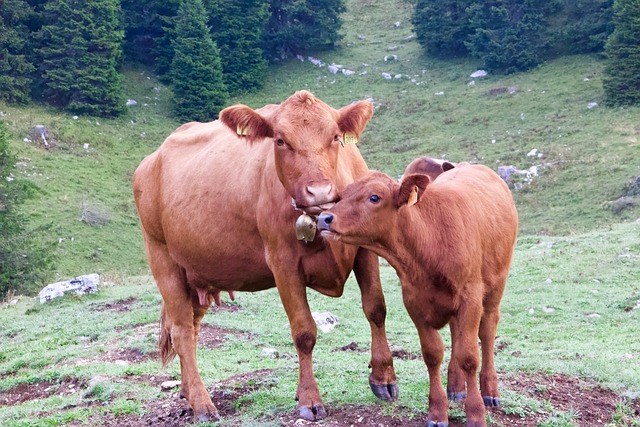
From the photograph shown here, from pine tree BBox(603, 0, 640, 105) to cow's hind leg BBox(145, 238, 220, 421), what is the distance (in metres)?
33.6

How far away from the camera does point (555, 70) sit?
150 feet

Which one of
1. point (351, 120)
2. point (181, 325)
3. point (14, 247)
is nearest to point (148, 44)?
point (14, 247)

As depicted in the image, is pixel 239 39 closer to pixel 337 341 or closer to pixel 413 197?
pixel 337 341

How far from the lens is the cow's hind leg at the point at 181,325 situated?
774 centimetres

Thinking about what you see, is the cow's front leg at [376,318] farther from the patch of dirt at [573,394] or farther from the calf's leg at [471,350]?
the patch of dirt at [573,394]

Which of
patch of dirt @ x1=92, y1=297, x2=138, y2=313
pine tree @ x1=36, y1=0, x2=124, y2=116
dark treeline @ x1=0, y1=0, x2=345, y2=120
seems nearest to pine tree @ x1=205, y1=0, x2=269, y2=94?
dark treeline @ x1=0, y1=0, x2=345, y2=120

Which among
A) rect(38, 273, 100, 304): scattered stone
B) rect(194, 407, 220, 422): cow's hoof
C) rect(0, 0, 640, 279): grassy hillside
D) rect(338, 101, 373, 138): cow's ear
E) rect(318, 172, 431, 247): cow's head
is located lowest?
rect(0, 0, 640, 279): grassy hillside

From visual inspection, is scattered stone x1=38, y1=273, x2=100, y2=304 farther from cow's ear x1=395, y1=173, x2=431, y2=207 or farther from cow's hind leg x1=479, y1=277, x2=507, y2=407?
cow's ear x1=395, y1=173, x2=431, y2=207

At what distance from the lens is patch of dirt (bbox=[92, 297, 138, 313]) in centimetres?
1625

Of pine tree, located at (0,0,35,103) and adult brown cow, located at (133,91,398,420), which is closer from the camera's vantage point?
adult brown cow, located at (133,91,398,420)

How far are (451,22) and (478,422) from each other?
4877 cm

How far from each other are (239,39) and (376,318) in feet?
159

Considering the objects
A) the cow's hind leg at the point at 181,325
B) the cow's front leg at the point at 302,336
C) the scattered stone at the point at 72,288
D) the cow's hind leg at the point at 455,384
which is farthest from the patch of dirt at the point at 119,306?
the cow's hind leg at the point at 455,384

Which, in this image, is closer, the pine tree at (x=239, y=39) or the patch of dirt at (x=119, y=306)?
the patch of dirt at (x=119, y=306)
